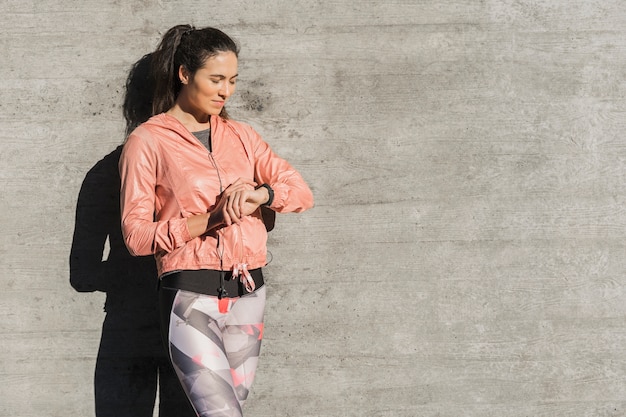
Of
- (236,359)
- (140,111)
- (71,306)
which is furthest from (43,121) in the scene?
(236,359)

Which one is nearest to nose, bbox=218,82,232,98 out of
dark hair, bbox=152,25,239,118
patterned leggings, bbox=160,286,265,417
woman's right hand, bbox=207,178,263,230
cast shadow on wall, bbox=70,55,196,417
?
dark hair, bbox=152,25,239,118

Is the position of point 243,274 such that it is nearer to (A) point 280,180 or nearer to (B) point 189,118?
(A) point 280,180

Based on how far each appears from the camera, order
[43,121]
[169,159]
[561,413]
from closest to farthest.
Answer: [169,159], [43,121], [561,413]

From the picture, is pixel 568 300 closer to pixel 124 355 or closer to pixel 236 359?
pixel 236 359

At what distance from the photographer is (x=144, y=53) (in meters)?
3.38

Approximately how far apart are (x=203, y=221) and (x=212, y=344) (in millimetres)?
458

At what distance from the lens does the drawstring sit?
278 centimetres

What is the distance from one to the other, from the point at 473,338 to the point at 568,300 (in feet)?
1.60

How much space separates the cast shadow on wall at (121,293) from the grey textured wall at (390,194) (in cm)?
6

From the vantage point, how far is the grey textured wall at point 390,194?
11.1 ft

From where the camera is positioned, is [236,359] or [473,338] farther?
[473,338]

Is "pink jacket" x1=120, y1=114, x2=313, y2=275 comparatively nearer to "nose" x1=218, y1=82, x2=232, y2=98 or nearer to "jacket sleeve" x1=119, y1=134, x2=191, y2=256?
"jacket sleeve" x1=119, y1=134, x2=191, y2=256

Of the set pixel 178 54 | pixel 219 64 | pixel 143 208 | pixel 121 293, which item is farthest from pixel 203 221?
pixel 121 293

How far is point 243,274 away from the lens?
9.18ft
